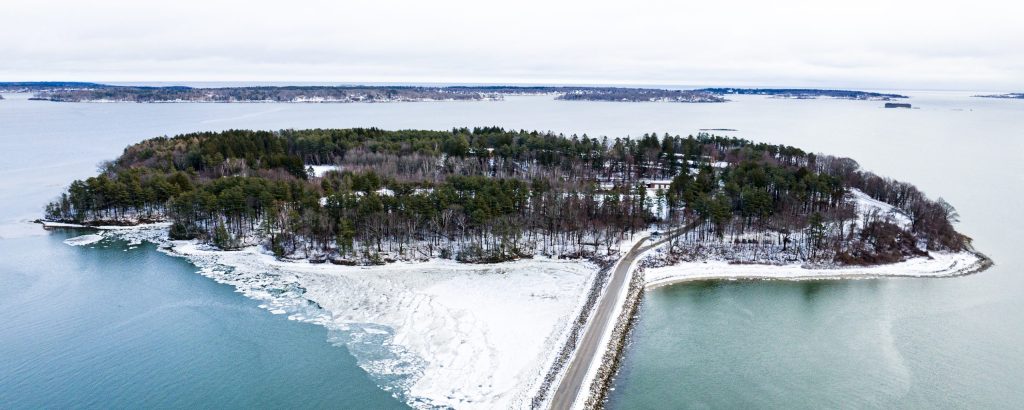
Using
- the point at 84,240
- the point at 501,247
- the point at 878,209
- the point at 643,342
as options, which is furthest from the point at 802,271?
the point at 84,240

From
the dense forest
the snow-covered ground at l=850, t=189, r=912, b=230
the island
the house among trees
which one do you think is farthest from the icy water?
the house among trees

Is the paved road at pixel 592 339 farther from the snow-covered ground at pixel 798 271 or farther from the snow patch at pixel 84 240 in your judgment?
the snow patch at pixel 84 240

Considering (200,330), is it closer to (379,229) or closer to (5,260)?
(379,229)

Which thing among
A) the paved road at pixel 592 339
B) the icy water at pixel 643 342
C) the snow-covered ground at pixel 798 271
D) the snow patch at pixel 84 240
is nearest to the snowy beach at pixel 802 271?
the snow-covered ground at pixel 798 271

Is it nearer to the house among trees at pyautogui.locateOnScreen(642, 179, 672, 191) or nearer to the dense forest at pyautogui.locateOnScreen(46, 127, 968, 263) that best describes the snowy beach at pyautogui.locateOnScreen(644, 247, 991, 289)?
the dense forest at pyautogui.locateOnScreen(46, 127, 968, 263)

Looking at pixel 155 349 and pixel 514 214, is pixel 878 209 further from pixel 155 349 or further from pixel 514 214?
pixel 155 349
